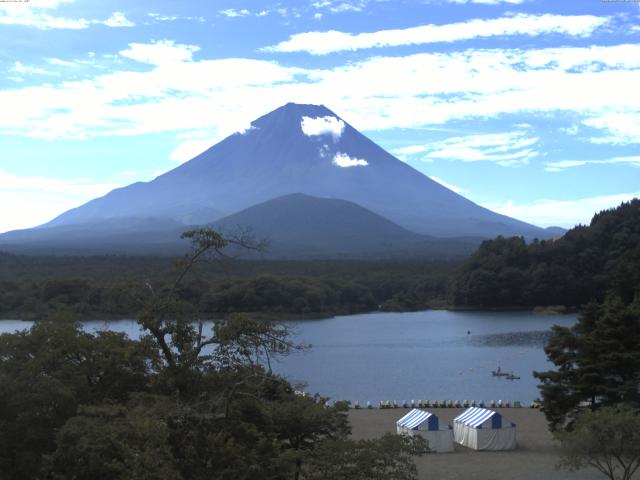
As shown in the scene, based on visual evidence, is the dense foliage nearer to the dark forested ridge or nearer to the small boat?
the small boat

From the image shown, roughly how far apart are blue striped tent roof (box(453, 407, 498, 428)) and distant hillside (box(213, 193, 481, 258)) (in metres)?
74.1

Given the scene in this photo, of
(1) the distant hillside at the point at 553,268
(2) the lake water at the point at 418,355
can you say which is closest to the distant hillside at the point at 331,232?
(1) the distant hillside at the point at 553,268

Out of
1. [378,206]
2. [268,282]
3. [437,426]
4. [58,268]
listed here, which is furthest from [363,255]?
[437,426]

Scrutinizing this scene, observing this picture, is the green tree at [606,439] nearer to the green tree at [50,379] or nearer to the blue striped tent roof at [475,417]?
the blue striped tent roof at [475,417]

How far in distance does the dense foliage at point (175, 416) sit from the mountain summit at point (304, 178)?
439 feet

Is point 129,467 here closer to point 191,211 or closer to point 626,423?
point 626,423

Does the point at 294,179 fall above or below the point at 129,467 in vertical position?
above

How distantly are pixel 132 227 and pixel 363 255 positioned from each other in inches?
1963

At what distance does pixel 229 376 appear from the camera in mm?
7543

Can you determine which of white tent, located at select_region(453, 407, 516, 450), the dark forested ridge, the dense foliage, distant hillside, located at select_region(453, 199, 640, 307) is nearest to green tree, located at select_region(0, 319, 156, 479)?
the dense foliage

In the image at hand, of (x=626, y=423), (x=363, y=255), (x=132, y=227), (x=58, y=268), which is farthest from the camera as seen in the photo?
(x=132, y=227)

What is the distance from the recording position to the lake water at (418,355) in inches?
976

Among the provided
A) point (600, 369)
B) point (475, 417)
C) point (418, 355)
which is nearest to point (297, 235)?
point (418, 355)

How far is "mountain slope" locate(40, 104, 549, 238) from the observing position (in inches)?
5866
